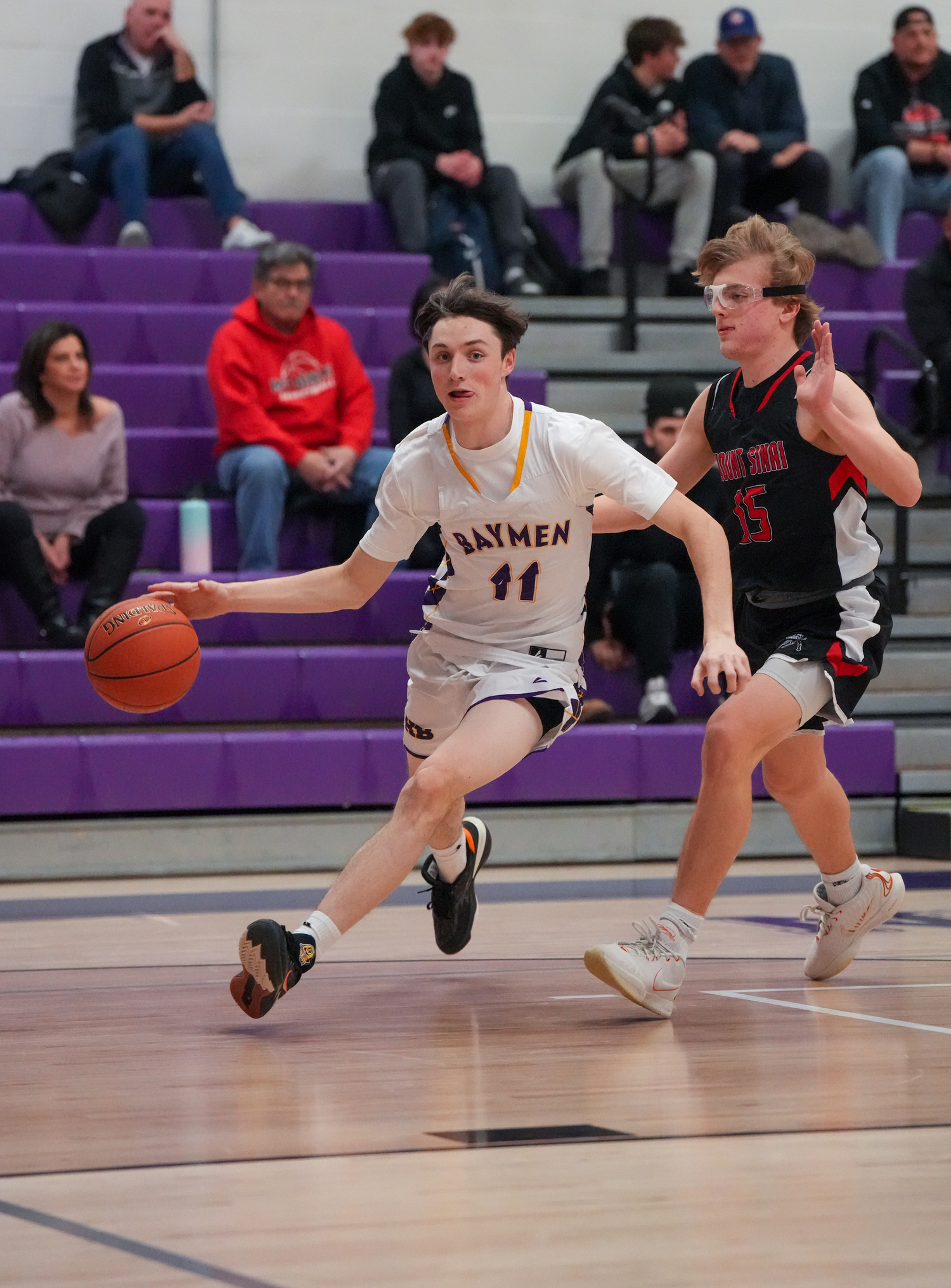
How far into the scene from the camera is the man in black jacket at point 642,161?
925cm

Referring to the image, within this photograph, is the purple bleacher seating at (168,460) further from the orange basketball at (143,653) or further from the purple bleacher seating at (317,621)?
the orange basketball at (143,653)

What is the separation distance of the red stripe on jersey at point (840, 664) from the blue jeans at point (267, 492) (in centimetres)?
352

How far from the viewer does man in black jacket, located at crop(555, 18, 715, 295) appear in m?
9.25

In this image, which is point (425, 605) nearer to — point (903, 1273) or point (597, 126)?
point (903, 1273)

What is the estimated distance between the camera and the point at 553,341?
9.06m

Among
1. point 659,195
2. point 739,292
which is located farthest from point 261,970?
point 659,195

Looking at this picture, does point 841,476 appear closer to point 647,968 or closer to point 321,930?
point 647,968

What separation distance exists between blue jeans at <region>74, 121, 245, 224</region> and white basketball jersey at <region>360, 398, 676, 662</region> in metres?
5.22

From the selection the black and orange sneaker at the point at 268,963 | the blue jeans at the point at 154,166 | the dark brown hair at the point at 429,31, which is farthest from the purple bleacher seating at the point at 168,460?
the black and orange sneaker at the point at 268,963

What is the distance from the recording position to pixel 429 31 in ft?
30.2

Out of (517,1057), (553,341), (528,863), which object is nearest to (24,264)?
(553,341)

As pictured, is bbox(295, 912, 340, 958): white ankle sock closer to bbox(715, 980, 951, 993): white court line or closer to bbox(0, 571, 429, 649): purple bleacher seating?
bbox(715, 980, 951, 993): white court line

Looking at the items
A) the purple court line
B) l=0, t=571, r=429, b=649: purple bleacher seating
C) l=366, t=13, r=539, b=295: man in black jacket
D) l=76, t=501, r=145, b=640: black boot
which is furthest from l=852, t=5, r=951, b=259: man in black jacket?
the purple court line

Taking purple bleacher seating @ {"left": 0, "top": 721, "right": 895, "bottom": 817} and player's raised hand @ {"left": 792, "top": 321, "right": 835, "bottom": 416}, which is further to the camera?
purple bleacher seating @ {"left": 0, "top": 721, "right": 895, "bottom": 817}
